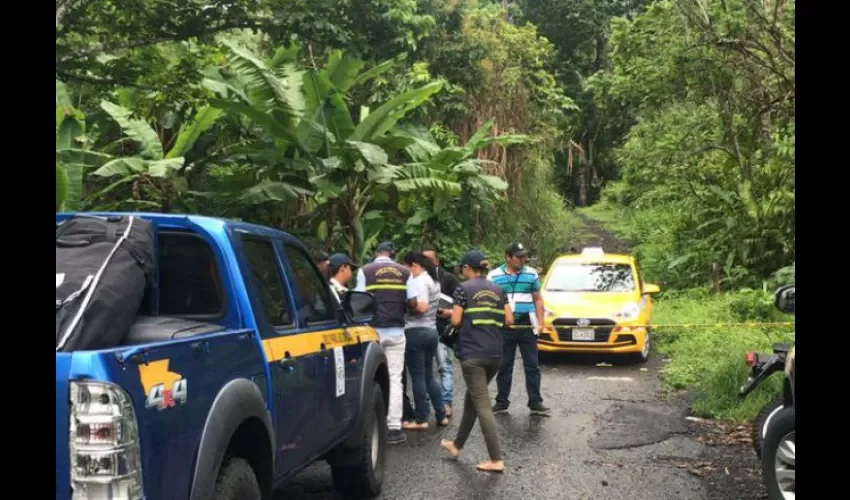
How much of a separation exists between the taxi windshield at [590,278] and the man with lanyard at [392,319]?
555 cm

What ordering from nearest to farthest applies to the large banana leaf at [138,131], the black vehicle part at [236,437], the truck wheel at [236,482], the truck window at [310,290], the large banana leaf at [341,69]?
the black vehicle part at [236,437]
the truck wheel at [236,482]
the truck window at [310,290]
the large banana leaf at [341,69]
the large banana leaf at [138,131]

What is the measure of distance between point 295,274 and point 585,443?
12.9 ft

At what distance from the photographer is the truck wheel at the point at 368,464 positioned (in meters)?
5.87

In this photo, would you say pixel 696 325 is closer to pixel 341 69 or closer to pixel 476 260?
pixel 341 69

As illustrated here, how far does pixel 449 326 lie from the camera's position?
7258mm

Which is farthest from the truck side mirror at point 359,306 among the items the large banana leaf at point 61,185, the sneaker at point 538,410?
the large banana leaf at point 61,185

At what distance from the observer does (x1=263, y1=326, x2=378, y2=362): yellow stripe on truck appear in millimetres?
4273

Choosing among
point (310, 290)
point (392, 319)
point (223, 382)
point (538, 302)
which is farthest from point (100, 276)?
point (538, 302)

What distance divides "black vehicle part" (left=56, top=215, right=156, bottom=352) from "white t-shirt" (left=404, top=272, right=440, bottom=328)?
4515mm

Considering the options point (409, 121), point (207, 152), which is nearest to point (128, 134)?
point (207, 152)

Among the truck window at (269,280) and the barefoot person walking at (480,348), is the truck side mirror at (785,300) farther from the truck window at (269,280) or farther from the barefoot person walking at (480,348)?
the truck window at (269,280)

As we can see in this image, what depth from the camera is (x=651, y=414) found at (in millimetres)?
8938

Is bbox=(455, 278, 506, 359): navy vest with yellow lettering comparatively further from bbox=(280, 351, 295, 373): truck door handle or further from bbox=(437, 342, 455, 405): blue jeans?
bbox=(280, 351, 295, 373): truck door handle
